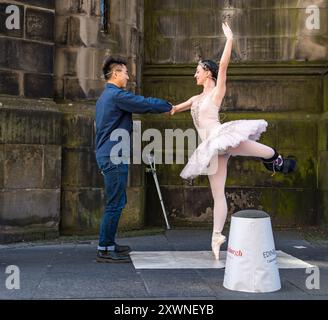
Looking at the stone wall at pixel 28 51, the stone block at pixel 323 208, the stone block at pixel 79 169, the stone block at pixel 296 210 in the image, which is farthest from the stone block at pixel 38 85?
the stone block at pixel 323 208

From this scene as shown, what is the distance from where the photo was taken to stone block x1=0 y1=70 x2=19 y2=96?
7387 millimetres

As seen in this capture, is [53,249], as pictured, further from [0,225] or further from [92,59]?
[92,59]

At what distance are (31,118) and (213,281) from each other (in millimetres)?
3927

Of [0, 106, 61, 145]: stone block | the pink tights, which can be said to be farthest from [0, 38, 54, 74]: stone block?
the pink tights

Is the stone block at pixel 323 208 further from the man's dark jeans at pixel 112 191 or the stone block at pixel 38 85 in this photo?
the stone block at pixel 38 85

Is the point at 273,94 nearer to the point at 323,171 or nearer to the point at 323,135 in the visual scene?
the point at 323,135

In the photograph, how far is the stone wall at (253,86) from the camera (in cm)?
882

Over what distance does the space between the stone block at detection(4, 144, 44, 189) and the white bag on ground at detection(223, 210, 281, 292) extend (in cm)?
384

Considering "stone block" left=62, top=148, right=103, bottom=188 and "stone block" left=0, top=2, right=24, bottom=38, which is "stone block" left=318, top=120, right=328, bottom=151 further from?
"stone block" left=0, top=2, right=24, bottom=38

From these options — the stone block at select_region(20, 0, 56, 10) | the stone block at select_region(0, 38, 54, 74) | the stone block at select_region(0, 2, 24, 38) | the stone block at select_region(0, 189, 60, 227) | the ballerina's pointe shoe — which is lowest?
the ballerina's pointe shoe

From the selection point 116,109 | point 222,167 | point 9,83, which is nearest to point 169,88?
point 9,83

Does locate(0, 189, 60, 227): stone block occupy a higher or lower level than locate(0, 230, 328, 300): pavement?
higher

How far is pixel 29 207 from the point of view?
7379 millimetres

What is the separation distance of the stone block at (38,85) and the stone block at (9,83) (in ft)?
0.44
